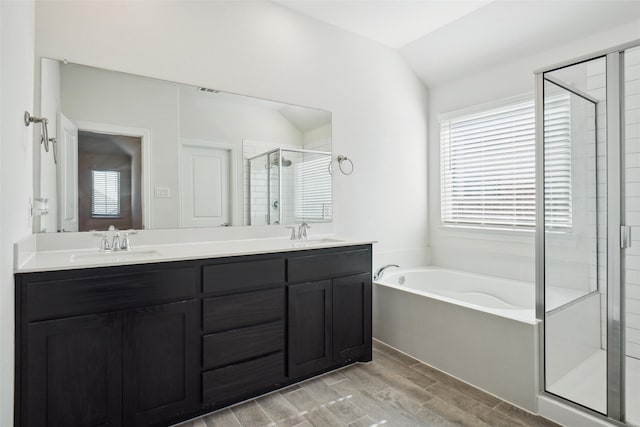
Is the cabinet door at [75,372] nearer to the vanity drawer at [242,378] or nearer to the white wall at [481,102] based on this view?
the vanity drawer at [242,378]

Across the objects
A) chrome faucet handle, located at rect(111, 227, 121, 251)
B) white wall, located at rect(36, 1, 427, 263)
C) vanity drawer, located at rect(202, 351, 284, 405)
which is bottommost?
vanity drawer, located at rect(202, 351, 284, 405)

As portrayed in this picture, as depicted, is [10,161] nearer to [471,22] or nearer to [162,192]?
[162,192]

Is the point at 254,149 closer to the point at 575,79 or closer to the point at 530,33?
the point at 575,79

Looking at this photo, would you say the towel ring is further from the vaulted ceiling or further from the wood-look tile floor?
the wood-look tile floor

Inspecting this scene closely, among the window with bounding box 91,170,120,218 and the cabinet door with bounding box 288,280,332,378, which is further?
the cabinet door with bounding box 288,280,332,378

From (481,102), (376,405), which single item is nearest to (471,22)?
(481,102)

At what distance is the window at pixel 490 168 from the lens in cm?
302

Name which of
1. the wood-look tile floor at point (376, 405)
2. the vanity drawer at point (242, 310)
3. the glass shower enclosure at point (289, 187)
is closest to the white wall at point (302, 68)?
the glass shower enclosure at point (289, 187)

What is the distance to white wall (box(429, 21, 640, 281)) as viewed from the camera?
2740mm

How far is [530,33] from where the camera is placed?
9.12 ft

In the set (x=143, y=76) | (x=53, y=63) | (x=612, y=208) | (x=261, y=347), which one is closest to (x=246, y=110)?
(x=143, y=76)

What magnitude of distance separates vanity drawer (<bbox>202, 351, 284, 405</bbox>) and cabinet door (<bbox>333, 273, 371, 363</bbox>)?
466mm

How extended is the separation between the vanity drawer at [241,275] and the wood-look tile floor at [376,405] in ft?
2.29

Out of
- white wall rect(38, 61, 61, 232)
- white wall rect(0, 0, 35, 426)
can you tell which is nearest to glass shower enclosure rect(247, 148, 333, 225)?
white wall rect(38, 61, 61, 232)
